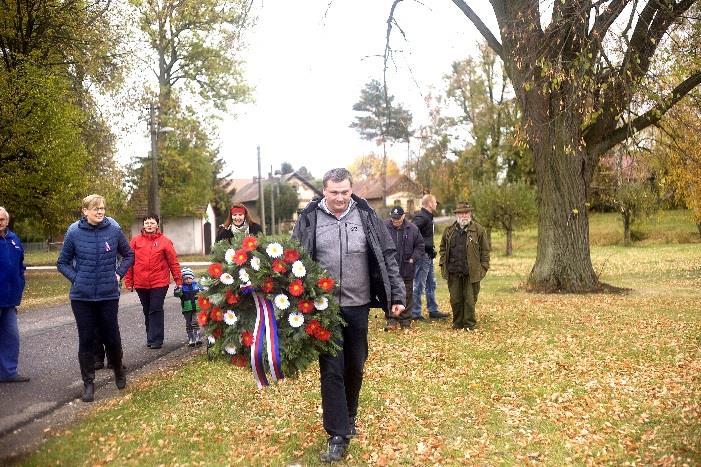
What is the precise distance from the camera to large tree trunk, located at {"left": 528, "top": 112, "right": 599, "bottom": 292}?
1587 cm

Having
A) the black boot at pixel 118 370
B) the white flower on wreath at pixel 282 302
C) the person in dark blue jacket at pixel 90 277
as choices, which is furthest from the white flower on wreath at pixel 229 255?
the black boot at pixel 118 370

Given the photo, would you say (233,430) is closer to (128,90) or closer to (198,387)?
(198,387)

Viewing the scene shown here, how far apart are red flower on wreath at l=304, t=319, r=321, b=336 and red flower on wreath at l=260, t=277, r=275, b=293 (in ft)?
1.23

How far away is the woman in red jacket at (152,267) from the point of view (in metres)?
9.57

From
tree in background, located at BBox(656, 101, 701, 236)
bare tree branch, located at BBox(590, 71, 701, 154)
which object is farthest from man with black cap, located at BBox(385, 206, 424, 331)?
tree in background, located at BBox(656, 101, 701, 236)

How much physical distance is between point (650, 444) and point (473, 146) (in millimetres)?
43853

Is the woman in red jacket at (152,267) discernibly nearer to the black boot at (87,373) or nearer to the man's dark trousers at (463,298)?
the black boot at (87,373)

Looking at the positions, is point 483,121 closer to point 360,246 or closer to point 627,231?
point 627,231

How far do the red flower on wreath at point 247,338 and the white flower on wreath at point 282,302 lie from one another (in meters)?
0.30

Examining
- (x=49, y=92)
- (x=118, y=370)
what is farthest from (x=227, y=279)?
(x=49, y=92)

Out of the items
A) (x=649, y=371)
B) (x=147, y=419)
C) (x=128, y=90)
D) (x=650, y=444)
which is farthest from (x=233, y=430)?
(x=128, y=90)

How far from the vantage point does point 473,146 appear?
158 feet

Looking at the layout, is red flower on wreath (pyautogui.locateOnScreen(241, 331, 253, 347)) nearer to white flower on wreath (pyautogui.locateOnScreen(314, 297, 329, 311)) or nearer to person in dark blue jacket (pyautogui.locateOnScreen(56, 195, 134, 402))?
white flower on wreath (pyautogui.locateOnScreen(314, 297, 329, 311))

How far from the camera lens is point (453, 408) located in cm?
645
